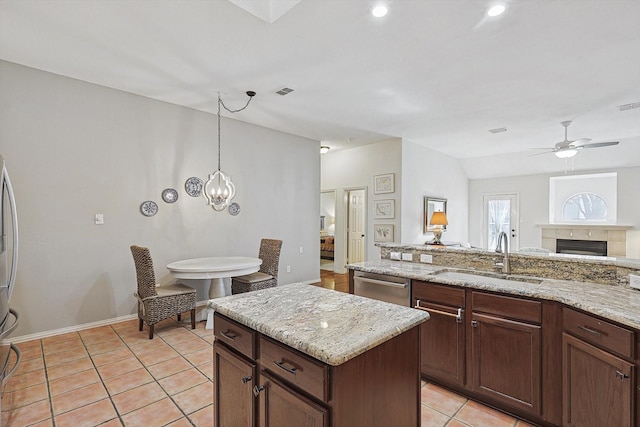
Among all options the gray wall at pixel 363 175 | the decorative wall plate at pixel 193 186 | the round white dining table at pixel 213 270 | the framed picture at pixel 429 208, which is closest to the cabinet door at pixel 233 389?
the round white dining table at pixel 213 270

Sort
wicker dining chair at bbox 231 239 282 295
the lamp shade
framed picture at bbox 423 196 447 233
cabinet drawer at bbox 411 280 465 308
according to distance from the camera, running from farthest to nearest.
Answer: framed picture at bbox 423 196 447 233, the lamp shade, wicker dining chair at bbox 231 239 282 295, cabinet drawer at bbox 411 280 465 308

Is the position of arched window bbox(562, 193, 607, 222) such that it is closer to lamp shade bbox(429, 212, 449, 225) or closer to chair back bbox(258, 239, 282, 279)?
lamp shade bbox(429, 212, 449, 225)

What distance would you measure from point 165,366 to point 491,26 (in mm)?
3898

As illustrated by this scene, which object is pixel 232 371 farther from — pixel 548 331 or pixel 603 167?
pixel 603 167

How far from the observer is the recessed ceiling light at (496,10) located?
2.22 m

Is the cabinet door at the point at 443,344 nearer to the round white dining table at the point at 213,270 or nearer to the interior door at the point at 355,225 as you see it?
the round white dining table at the point at 213,270

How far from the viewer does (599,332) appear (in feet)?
5.14

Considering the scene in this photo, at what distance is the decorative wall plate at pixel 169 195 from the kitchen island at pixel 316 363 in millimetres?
2992

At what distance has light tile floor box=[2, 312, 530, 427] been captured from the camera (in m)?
2.02

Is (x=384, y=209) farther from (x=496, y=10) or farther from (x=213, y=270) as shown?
(x=496, y=10)

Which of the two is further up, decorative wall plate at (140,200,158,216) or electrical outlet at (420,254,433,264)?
decorative wall plate at (140,200,158,216)

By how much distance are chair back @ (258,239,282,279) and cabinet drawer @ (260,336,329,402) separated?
118 inches

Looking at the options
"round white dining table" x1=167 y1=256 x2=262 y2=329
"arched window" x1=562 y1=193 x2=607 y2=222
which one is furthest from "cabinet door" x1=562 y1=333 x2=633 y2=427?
"arched window" x1=562 y1=193 x2=607 y2=222

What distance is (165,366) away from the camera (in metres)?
2.70
